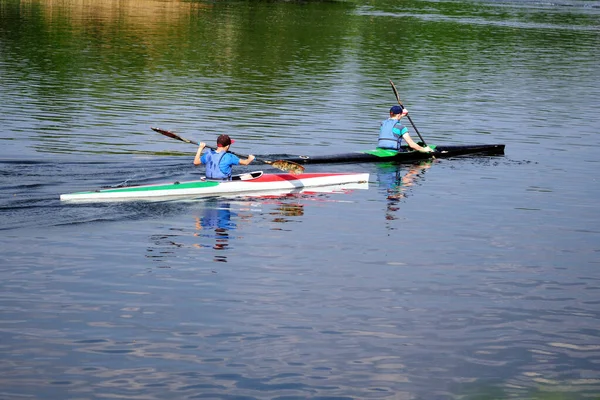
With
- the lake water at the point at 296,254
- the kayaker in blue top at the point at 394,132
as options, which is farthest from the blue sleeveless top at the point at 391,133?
the lake water at the point at 296,254

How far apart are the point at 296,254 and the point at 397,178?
27.1 ft

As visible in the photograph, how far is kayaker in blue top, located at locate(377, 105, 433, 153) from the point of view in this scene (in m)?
26.5

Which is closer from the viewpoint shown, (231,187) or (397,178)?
(231,187)

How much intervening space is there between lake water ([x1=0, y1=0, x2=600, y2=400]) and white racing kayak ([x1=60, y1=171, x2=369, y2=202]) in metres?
0.26

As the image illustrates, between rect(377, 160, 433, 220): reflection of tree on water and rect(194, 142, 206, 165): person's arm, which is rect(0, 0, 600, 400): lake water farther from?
rect(194, 142, 206, 165): person's arm

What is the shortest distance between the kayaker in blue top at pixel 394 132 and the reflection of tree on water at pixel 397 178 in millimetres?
605

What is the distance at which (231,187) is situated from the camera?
71.1ft

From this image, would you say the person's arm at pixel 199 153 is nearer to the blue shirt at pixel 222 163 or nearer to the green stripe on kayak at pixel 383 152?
the blue shirt at pixel 222 163

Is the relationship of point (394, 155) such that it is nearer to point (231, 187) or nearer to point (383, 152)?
point (383, 152)

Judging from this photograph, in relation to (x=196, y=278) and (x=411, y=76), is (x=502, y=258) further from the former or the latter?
(x=411, y=76)

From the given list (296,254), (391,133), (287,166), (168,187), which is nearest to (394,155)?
(391,133)

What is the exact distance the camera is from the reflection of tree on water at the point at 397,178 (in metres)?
23.0

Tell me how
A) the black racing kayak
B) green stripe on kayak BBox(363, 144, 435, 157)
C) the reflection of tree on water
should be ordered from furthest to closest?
green stripe on kayak BBox(363, 144, 435, 157) < the black racing kayak < the reflection of tree on water

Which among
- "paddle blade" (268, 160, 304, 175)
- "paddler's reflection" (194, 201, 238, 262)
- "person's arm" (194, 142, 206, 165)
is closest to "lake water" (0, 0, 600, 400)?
"paddler's reflection" (194, 201, 238, 262)
